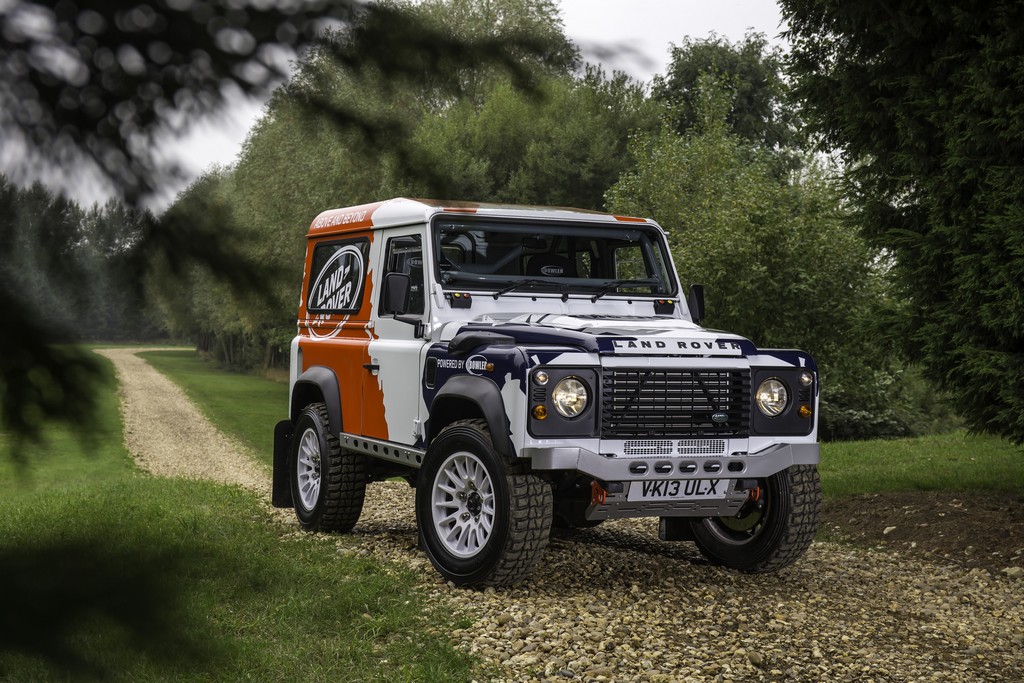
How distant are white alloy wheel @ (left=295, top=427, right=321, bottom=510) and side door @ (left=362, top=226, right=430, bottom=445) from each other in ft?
2.93

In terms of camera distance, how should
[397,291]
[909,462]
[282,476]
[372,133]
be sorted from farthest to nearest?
[909,462] < [282,476] < [397,291] < [372,133]

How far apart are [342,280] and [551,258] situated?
1.77 m

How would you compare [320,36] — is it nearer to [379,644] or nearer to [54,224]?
[54,224]

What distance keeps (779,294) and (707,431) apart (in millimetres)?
13848

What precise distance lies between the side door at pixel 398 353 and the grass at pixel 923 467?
5.14 metres

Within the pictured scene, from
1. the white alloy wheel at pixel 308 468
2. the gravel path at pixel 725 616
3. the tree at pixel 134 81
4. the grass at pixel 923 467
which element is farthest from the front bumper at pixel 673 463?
the tree at pixel 134 81

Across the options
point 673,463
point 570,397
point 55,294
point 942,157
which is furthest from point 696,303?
point 55,294

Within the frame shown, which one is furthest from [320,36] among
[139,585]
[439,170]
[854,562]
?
[854,562]

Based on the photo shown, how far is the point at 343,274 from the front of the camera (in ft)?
27.9

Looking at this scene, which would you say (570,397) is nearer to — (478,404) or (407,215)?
(478,404)

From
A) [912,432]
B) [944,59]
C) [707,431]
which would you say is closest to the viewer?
[707,431]

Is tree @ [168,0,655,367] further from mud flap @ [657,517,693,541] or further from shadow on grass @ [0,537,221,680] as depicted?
mud flap @ [657,517,693,541]

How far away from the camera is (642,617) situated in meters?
5.89

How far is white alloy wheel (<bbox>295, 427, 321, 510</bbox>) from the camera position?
28.3 feet
